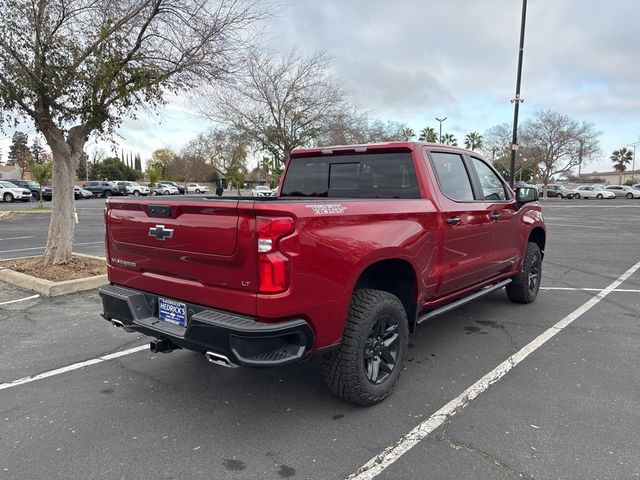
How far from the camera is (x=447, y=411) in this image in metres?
3.33

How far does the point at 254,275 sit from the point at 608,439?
2.44 meters

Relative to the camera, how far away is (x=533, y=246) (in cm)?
609

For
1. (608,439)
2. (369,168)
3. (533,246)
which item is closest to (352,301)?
(369,168)

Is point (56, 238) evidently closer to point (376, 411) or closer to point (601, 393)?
point (376, 411)

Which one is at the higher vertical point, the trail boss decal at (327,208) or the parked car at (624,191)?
the parked car at (624,191)

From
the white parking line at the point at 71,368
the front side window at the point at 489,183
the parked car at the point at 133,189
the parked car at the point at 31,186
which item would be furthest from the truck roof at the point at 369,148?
the parked car at the point at 133,189

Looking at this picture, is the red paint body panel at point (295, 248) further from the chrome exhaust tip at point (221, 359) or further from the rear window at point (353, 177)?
the chrome exhaust tip at point (221, 359)

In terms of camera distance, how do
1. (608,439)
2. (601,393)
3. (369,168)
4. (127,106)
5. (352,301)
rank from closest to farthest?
(608,439) < (352,301) < (601,393) < (369,168) < (127,106)

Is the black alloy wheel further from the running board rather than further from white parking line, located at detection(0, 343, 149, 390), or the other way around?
white parking line, located at detection(0, 343, 149, 390)

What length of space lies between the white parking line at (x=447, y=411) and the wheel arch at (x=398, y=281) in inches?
27.3

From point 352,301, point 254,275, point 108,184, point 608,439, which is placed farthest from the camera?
point 108,184

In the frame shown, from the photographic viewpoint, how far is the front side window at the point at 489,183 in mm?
4973

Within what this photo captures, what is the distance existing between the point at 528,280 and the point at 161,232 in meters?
4.73

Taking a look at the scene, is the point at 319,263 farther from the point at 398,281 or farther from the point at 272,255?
the point at 398,281
